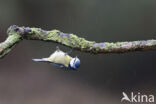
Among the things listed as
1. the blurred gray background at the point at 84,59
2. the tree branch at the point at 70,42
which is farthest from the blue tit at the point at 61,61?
the blurred gray background at the point at 84,59

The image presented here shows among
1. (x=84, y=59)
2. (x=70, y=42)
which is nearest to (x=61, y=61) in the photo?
(x=70, y=42)

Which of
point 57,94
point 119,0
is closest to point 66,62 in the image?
point 119,0

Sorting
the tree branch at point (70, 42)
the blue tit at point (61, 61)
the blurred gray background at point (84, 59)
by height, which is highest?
the blurred gray background at point (84, 59)

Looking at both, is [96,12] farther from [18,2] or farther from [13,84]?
[13,84]

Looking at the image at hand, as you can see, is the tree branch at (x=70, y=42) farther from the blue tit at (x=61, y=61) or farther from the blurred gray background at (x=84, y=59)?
the blurred gray background at (x=84, y=59)

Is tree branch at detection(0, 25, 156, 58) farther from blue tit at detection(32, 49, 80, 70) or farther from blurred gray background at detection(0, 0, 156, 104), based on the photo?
blurred gray background at detection(0, 0, 156, 104)

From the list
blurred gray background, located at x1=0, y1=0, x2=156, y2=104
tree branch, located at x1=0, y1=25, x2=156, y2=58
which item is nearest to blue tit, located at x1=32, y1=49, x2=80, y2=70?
tree branch, located at x1=0, y1=25, x2=156, y2=58

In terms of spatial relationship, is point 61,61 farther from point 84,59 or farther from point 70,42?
point 84,59

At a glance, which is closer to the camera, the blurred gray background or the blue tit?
the blue tit
